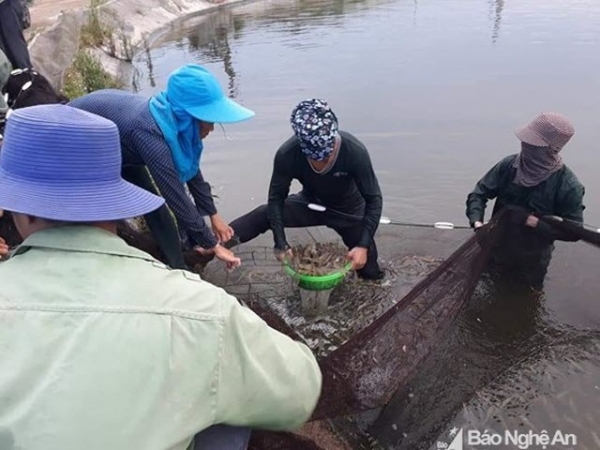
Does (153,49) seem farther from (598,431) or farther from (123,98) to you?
(598,431)

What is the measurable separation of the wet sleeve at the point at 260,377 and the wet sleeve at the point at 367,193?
2371mm

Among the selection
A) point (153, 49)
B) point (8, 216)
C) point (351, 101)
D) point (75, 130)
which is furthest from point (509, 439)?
point (153, 49)

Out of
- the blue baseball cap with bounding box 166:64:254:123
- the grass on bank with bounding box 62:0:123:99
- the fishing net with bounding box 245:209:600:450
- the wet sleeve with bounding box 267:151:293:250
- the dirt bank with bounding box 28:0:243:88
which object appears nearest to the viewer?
the fishing net with bounding box 245:209:600:450

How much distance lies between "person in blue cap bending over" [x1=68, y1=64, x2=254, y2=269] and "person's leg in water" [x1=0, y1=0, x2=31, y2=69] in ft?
7.30

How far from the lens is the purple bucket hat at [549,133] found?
11.7 feet

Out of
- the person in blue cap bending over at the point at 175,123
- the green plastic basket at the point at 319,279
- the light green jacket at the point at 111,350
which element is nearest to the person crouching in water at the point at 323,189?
the green plastic basket at the point at 319,279

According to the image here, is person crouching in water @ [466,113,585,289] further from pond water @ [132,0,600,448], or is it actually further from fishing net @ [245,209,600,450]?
pond water @ [132,0,600,448]

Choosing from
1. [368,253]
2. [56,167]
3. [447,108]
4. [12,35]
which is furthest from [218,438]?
[447,108]

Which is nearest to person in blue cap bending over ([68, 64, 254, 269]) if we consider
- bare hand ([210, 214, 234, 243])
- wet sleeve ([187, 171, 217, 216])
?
wet sleeve ([187, 171, 217, 216])

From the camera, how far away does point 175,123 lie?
293 cm

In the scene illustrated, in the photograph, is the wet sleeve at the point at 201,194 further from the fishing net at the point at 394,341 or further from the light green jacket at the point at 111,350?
the light green jacket at the point at 111,350

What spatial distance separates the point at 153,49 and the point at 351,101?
842cm

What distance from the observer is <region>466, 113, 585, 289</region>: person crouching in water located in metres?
3.61

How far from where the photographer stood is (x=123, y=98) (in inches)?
119
